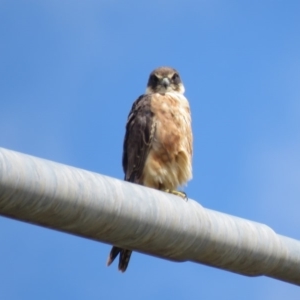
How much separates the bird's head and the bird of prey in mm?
205

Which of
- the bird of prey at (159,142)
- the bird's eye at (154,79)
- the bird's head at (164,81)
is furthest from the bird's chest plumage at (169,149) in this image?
the bird's eye at (154,79)

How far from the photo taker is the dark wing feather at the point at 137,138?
7.69 meters

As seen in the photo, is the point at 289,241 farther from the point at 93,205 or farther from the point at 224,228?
the point at 93,205

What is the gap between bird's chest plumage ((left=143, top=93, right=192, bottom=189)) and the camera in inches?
291

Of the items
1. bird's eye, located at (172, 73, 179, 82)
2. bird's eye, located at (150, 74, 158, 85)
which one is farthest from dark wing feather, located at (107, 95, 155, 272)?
bird's eye, located at (172, 73, 179, 82)

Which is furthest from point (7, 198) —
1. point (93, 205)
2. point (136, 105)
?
point (136, 105)

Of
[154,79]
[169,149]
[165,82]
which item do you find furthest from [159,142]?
[154,79]

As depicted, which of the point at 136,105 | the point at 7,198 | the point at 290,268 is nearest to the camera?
the point at 7,198

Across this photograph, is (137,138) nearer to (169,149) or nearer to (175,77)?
(169,149)

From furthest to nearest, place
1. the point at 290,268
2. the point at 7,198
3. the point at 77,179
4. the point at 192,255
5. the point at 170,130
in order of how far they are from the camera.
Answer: the point at 170,130 < the point at 290,268 < the point at 192,255 < the point at 77,179 < the point at 7,198

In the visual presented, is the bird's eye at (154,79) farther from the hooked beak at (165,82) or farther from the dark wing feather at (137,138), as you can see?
the dark wing feather at (137,138)

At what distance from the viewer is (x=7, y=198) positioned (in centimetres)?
262

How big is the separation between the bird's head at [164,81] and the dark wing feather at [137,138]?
0.38 meters

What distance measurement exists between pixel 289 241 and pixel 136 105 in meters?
4.70
